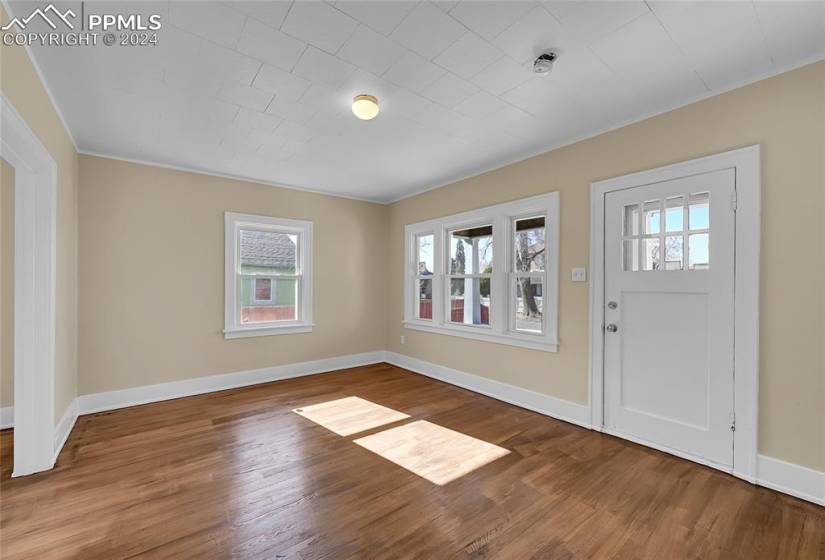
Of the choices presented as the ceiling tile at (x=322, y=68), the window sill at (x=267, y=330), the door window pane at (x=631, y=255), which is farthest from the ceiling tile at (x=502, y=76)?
the window sill at (x=267, y=330)

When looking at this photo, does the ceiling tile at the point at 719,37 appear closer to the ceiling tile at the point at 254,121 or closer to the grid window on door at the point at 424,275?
the ceiling tile at the point at 254,121

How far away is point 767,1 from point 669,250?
1.54 m

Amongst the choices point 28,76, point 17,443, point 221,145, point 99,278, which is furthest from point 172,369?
point 28,76

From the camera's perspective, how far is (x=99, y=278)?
3627 mm

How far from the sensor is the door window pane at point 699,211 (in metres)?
2.53

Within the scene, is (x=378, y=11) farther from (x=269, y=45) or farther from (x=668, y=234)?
(x=668, y=234)

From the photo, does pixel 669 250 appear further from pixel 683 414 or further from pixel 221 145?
pixel 221 145

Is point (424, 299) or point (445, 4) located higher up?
point (445, 4)

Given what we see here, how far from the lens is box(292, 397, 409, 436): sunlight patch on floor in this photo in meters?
3.20

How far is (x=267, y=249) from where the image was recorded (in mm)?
4754

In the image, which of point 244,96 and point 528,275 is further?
point 528,275

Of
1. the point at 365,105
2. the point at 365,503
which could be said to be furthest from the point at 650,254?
the point at 365,503

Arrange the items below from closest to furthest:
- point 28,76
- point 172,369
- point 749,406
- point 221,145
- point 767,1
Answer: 1. point 767,1
2. point 28,76
3. point 749,406
4. point 221,145
5. point 172,369

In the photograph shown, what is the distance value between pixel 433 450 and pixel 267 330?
9.41 feet
